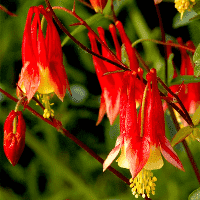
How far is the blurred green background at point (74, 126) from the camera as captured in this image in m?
1.73

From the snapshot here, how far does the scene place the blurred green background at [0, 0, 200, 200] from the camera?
5.67 ft

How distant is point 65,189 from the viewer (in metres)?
1.77

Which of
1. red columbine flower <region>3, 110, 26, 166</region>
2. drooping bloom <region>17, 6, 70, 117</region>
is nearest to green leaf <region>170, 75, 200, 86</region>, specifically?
drooping bloom <region>17, 6, 70, 117</region>

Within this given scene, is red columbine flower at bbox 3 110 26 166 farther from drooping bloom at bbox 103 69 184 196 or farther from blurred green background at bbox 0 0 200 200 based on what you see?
blurred green background at bbox 0 0 200 200

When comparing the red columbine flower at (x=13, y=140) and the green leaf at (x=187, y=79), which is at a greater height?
the red columbine flower at (x=13, y=140)

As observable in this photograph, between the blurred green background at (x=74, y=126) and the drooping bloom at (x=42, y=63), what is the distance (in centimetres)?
93

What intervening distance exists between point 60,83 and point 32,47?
106mm

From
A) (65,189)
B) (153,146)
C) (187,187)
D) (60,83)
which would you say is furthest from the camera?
(65,189)

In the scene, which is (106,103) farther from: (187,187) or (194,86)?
(187,187)

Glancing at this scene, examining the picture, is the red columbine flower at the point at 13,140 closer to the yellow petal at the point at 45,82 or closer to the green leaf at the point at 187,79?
the yellow petal at the point at 45,82

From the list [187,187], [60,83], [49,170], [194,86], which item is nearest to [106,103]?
[60,83]

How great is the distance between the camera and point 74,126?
194 centimetres

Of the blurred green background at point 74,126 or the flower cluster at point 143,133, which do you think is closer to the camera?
the flower cluster at point 143,133

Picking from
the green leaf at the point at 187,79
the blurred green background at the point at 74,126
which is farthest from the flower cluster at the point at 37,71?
the blurred green background at the point at 74,126
